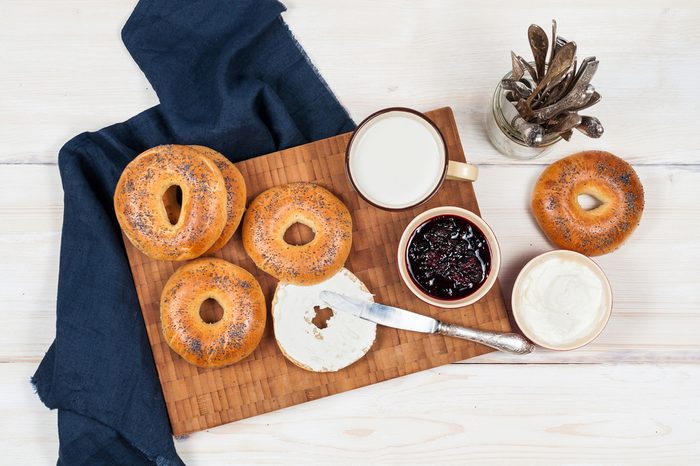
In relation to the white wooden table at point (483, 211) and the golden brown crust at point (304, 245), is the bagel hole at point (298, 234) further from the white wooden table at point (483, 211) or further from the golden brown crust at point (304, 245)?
the white wooden table at point (483, 211)

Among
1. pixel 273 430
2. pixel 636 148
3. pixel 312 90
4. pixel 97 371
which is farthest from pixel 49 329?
pixel 636 148

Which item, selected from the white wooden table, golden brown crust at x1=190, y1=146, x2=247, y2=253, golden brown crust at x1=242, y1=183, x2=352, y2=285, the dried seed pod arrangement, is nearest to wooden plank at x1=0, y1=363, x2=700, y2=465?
the white wooden table

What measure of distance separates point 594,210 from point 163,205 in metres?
1.11

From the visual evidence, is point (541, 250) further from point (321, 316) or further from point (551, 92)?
point (321, 316)

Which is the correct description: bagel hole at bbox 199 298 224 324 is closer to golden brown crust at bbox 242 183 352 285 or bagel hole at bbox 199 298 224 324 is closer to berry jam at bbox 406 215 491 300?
golden brown crust at bbox 242 183 352 285

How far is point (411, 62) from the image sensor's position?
1.74 metres

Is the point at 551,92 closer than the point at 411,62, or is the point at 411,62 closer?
the point at 551,92

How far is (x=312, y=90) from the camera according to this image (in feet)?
5.65

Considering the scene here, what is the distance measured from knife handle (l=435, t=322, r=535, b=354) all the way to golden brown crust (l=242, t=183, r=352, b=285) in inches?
12.4

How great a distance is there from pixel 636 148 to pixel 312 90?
906 millimetres

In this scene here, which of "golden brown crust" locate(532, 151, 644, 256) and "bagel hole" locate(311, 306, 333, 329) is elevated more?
"golden brown crust" locate(532, 151, 644, 256)

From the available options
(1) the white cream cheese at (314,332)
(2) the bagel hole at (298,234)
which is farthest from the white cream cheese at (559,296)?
(2) the bagel hole at (298,234)

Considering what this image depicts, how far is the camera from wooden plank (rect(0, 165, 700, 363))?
1.73 metres

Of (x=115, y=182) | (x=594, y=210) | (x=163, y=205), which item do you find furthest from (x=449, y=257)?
(x=115, y=182)
